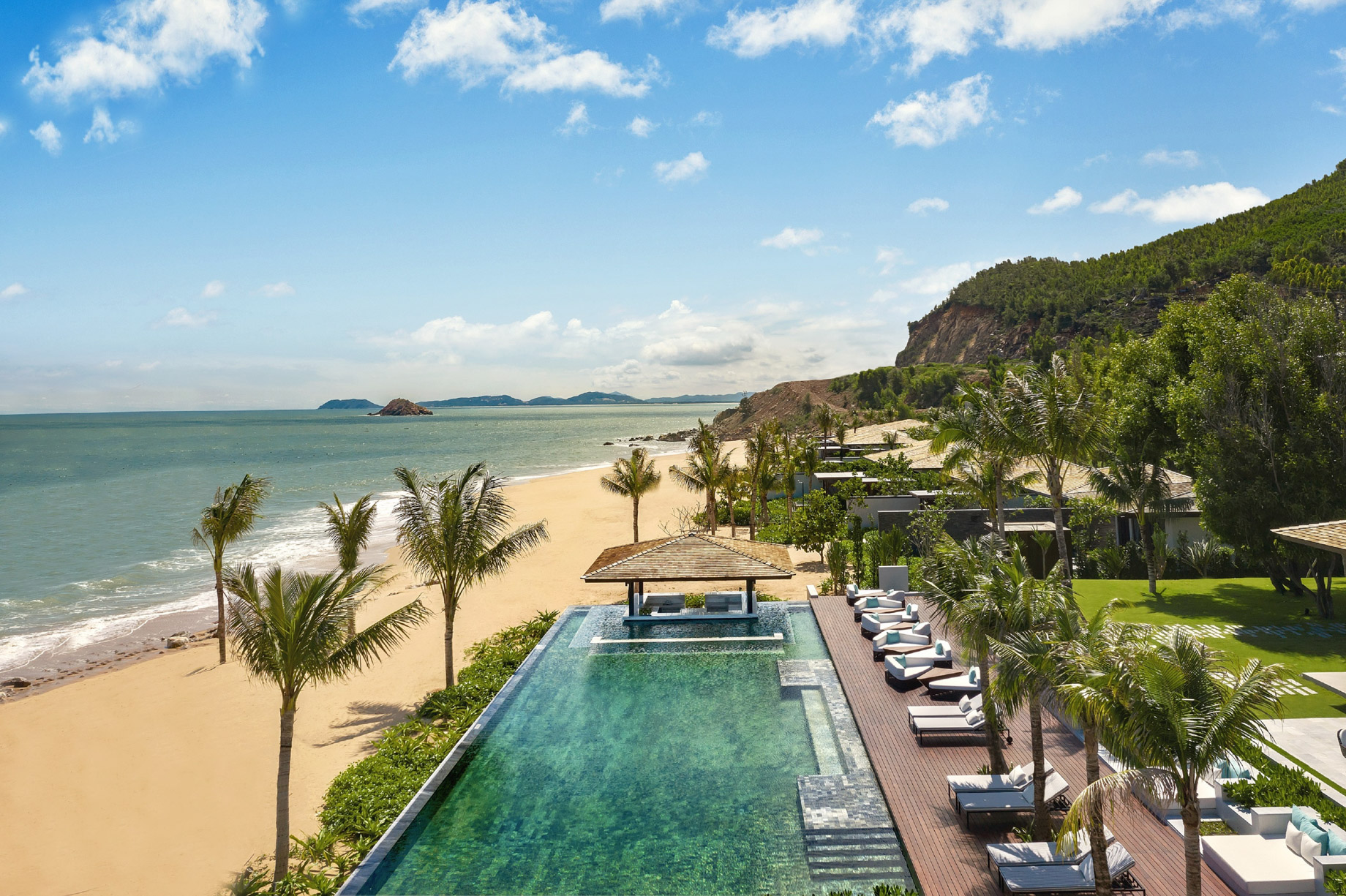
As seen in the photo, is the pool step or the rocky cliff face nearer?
the pool step

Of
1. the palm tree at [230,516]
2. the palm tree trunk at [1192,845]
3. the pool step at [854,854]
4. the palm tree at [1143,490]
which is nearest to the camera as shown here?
the palm tree trunk at [1192,845]

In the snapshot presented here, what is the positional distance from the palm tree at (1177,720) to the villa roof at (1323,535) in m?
8.00

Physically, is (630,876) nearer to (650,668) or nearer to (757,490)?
(650,668)

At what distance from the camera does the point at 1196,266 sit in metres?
79.4

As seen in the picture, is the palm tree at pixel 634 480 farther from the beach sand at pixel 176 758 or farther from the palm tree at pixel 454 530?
the palm tree at pixel 454 530

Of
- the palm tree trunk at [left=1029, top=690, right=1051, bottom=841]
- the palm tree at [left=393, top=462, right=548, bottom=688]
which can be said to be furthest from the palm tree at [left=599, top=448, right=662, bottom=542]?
the palm tree trunk at [left=1029, top=690, right=1051, bottom=841]

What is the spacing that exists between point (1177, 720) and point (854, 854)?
4.13 m

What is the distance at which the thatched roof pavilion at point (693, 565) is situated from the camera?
56.1ft

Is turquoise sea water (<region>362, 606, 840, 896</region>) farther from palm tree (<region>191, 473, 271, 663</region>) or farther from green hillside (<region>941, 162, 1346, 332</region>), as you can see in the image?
green hillside (<region>941, 162, 1346, 332</region>)

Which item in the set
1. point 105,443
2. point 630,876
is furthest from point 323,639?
point 105,443

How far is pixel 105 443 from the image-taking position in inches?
5094

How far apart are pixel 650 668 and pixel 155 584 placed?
1009 inches

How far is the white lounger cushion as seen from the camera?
7.16 meters

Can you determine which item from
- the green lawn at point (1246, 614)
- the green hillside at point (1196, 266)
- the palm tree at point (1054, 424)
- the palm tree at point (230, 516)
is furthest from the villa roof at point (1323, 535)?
the green hillside at point (1196, 266)
